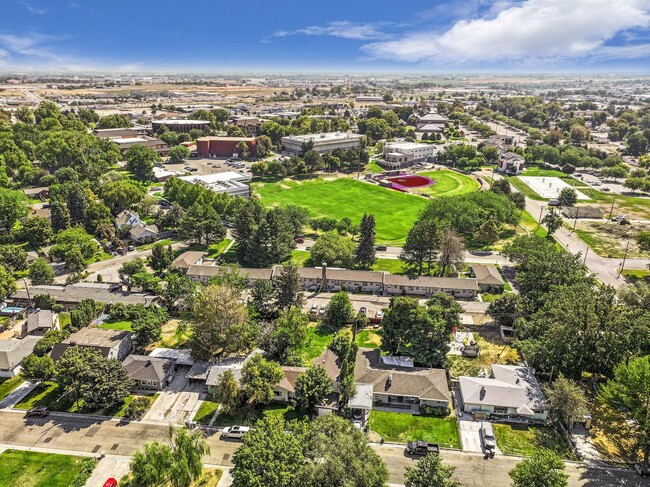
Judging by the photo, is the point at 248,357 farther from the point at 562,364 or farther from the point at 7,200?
the point at 7,200

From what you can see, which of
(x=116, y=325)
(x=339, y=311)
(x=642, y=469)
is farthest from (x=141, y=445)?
(x=642, y=469)

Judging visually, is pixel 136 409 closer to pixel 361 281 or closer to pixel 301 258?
pixel 361 281

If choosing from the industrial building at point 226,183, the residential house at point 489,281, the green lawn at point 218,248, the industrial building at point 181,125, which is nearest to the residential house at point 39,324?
the green lawn at point 218,248

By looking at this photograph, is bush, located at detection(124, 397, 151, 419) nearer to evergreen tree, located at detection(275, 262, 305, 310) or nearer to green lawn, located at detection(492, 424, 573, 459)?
evergreen tree, located at detection(275, 262, 305, 310)

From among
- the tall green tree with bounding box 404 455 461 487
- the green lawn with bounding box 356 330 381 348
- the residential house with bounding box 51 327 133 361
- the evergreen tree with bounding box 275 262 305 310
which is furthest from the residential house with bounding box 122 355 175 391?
the tall green tree with bounding box 404 455 461 487

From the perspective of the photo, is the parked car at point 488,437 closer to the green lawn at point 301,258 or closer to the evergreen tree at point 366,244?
the evergreen tree at point 366,244

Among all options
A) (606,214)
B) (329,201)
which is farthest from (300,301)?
(606,214)
